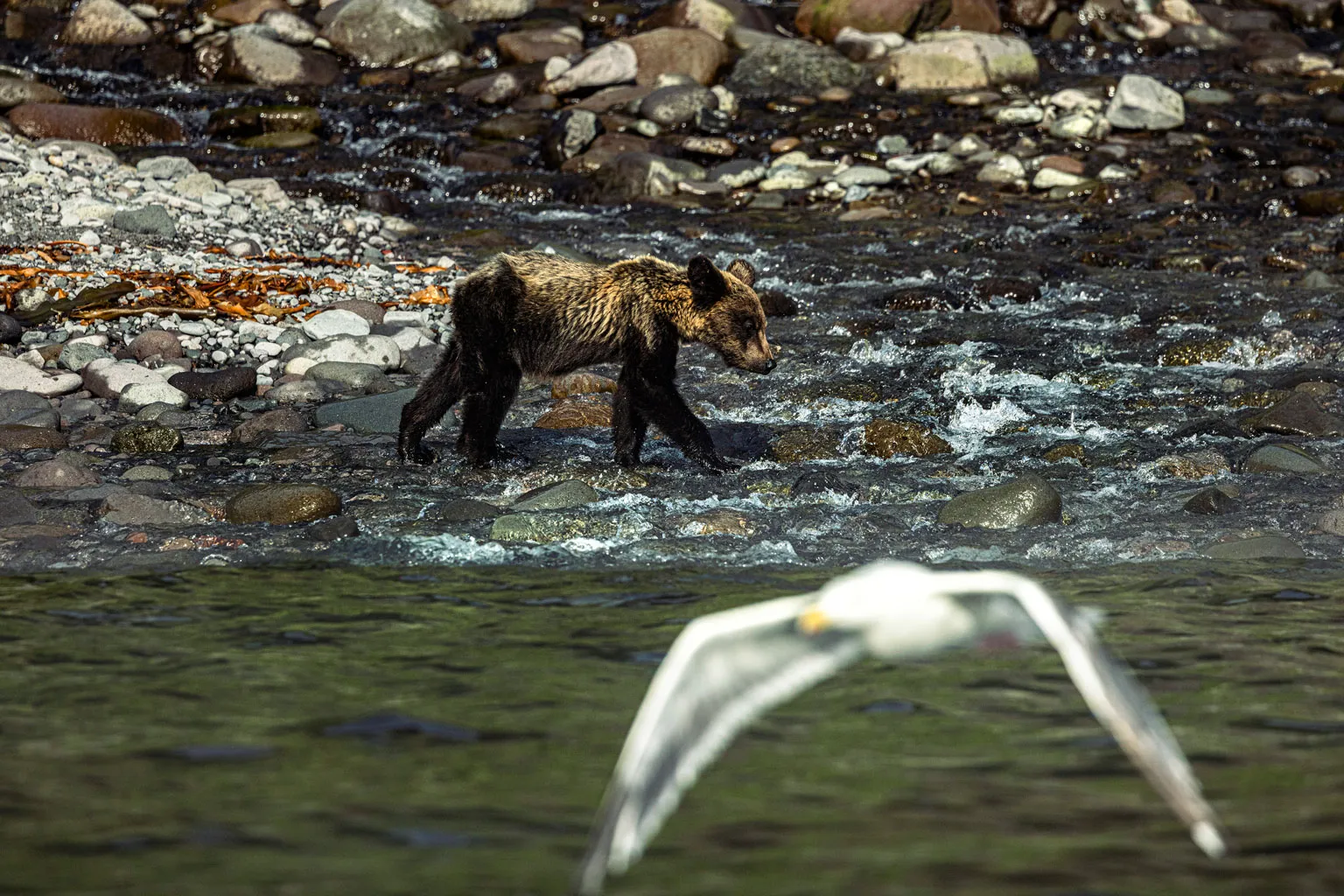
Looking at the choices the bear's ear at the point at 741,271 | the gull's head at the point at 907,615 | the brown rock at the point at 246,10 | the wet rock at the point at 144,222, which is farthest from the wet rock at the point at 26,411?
the brown rock at the point at 246,10

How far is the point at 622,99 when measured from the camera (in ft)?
73.6

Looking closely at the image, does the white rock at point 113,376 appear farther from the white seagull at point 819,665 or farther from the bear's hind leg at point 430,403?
the white seagull at point 819,665

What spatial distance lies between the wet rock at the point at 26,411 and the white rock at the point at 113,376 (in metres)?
0.48

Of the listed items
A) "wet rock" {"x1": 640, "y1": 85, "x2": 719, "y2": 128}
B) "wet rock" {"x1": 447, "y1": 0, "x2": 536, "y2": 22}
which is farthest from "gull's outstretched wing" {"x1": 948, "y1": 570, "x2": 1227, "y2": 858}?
"wet rock" {"x1": 447, "y1": 0, "x2": 536, "y2": 22}

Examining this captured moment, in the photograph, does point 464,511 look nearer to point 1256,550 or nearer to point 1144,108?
point 1256,550

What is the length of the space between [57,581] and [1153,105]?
692 inches

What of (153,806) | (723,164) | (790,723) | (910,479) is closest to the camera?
(153,806)

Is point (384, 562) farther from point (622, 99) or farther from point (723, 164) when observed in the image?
point (622, 99)

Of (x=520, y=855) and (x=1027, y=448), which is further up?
(x=520, y=855)

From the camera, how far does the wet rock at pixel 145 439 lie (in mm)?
10125

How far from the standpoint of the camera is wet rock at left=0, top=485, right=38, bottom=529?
843 centimetres

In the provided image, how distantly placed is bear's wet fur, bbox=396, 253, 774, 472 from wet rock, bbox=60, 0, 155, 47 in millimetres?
18809

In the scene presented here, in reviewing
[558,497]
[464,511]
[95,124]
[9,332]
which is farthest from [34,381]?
[95,124]

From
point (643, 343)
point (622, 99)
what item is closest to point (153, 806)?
point (643, 343)
